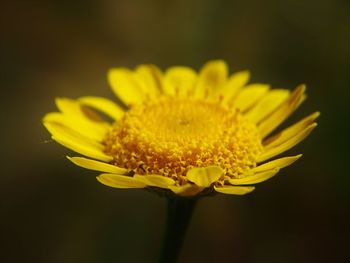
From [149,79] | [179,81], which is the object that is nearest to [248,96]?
[179,81]

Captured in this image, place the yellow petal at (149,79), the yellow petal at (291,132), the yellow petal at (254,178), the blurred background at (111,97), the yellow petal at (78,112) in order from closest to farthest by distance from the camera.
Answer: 1. the yellow petal at (254,178)
2. the yellow petal at (291,132)
3. the yellow petal at (78,112)
4. the yellow petal at (149,79)
5. the blurred background at (111,97)

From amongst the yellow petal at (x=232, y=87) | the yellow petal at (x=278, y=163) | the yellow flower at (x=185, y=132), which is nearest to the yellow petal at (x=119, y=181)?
the yellow flower at (x=185, y=132)

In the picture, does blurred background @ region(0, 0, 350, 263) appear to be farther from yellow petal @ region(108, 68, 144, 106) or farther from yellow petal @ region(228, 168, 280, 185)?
yellow petal @ region(228, 168, 280, 185)

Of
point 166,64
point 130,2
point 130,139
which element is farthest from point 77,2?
point 130,139

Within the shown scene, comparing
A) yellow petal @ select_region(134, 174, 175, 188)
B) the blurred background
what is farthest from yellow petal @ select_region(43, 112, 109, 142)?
the blurred background

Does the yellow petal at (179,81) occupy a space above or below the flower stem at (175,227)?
above

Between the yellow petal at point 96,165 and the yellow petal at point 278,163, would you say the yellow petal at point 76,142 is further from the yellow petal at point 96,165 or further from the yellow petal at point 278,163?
the yellow petal at point 278,163

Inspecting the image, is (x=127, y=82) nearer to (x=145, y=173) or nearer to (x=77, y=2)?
(x=145, y=173)
